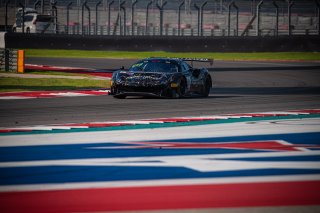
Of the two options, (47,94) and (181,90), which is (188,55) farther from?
(181,90)

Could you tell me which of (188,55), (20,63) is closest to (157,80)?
(20,63)

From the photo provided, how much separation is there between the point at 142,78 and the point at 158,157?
891cm

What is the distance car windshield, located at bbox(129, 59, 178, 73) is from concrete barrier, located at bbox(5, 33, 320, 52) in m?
19.9

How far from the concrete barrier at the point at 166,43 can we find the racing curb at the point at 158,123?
23.8 meters

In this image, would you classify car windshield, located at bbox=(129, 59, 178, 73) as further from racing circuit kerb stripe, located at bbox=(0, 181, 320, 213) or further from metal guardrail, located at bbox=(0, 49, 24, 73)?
racing circuit kerb stripe, located at bbox=(0, 181, 320, 213)

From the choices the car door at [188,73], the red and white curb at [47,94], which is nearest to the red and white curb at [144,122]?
the car door at [188,73]

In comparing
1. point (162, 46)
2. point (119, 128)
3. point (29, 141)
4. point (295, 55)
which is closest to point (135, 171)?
point (29, 141)

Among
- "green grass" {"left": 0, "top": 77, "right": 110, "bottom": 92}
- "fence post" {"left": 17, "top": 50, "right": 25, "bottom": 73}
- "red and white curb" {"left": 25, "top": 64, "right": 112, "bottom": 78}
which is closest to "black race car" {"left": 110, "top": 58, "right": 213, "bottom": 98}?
"green grass" {"left": 0, "top": 77, "right": 110, "bottom": 92}

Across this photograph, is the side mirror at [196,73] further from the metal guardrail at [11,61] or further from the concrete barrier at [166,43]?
the concrete barrier at [166,43]

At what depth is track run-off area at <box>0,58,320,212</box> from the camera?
5930 mm

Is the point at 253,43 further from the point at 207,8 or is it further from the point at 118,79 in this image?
the point at 118,79

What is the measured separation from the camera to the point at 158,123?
37.9 feet

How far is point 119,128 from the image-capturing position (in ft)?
35.4

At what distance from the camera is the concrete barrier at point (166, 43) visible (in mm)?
37688
